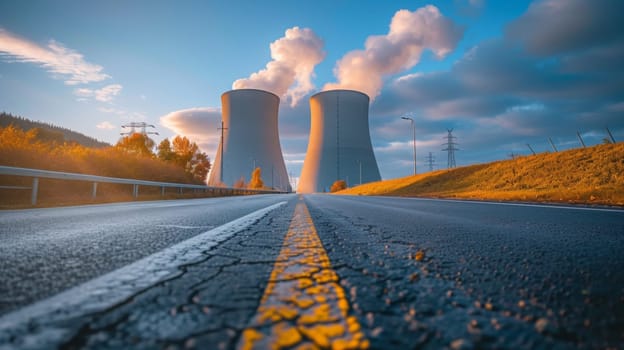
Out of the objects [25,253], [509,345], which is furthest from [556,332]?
[25,253]

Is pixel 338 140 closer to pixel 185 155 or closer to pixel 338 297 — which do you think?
pixel 185 155

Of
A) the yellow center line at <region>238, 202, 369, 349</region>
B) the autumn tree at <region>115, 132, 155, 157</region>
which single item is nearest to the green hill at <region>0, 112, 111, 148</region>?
the autumn tree at <region>115, 132, 155, 157</region>

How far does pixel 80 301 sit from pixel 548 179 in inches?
603

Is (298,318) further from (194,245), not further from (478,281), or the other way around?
(194,245)

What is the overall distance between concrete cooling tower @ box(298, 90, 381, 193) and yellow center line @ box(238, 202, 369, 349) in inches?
1637

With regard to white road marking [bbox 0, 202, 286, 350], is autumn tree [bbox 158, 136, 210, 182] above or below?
above

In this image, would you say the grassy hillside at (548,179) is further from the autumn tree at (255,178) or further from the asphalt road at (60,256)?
the autumn tree at (255,178)

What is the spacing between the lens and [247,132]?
38.6m

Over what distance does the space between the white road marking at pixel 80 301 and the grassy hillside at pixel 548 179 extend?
8275mm

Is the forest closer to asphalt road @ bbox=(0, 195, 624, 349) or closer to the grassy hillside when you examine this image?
asphalt road @ bbox=(0, 195, 624, 349)

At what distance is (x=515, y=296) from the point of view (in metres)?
0.82

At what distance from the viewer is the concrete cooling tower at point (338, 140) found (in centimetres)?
4212

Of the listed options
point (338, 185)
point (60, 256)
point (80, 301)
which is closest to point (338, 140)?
point (338, 185)

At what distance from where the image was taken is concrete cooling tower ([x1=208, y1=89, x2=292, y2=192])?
3841cm
